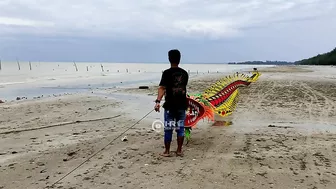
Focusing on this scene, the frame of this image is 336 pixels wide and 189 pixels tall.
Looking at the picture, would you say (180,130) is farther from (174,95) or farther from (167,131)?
(174,95)

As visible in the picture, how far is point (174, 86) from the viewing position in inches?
233

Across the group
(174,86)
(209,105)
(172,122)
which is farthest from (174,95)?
(209,105)

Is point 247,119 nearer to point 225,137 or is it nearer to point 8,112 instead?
point 225,137

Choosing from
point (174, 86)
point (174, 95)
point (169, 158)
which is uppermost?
point (174, 86)

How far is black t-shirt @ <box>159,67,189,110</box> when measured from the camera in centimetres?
587

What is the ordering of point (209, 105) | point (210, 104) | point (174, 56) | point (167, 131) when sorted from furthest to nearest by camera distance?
point (210, 104) < point (209, 105) < point (167, 131) < point (174, 56)

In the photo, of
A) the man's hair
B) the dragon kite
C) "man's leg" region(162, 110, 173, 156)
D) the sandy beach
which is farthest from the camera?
the dragon kite

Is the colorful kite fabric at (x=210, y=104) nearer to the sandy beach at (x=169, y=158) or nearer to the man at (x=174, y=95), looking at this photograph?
the sandy beach at (x=169, y=158)

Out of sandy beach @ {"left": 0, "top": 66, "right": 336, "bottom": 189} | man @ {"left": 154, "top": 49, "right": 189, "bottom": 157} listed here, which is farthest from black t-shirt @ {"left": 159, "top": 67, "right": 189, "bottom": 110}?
sandy beach @ {"left": 0, "top": 66, "right": 336, "bottom": 189}

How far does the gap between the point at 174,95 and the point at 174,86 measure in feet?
0.54

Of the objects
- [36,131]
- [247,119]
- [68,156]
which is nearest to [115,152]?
[68,156]

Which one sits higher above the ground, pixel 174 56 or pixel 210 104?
pixel 174 56

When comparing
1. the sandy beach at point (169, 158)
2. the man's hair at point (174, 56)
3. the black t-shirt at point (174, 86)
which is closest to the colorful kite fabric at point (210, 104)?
the sandy beach at point (169, 158)

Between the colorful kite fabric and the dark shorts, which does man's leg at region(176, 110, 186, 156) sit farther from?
the colorful kite fabric
